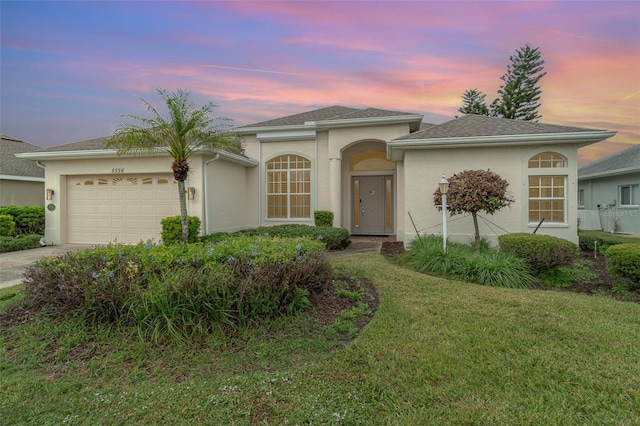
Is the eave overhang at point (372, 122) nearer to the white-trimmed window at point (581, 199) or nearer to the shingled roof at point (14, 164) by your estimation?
the shingled roof at point (14, 164)

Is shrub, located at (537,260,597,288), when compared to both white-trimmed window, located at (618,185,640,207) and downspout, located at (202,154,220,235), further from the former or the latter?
white-trimmed window, located at (618,185,640,207)

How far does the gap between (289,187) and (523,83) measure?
2629 cm

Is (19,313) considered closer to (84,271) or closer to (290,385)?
(84,271)

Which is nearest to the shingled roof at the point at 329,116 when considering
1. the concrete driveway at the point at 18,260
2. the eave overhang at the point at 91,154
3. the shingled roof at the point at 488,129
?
the shingled roof at the point at 488,129

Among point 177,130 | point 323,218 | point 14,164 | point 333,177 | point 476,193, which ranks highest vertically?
point 14,164

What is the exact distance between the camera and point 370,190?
14.2 metres

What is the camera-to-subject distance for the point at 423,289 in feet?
18.5

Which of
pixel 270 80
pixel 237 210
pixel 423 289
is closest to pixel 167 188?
pixel 237 210

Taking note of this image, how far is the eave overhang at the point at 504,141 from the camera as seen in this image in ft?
29.9

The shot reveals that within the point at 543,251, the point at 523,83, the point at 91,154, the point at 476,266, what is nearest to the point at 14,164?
the point at 91,154

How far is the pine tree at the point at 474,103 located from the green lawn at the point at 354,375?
29.5 m

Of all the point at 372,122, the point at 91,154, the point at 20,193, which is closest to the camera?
the point at 91,154

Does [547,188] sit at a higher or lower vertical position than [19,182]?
lower

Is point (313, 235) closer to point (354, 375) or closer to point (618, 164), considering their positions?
point (354, 375)
